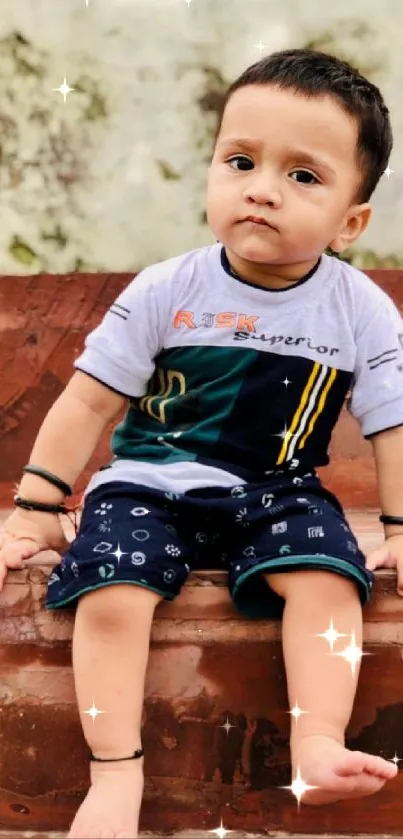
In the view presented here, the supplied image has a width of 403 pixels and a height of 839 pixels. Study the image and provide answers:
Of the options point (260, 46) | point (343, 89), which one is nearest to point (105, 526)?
point (343, 89)

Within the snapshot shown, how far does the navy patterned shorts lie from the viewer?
1.10 meters

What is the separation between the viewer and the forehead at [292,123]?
1233 mm

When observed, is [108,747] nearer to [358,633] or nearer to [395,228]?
[358,633]

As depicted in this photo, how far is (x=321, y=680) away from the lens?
1.07 metres

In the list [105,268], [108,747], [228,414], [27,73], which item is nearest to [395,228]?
[105,268]

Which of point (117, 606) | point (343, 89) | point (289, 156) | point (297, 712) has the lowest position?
point (297, 712)

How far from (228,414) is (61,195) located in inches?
41.1

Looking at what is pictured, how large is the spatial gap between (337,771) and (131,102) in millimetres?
1577

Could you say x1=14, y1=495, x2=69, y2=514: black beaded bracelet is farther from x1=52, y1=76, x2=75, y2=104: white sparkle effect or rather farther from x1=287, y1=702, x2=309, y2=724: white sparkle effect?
x1=52, y1=76, x2=75, y2=104: white sparkle effect

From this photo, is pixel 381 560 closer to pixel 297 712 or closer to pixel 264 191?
pixel 297 712

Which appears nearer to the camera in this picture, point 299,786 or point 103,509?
point 299,786

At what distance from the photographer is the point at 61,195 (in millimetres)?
2143

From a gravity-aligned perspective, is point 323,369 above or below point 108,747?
above

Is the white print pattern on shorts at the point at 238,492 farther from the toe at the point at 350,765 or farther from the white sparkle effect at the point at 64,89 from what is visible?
the white sparkle effect at the point at 64,89
